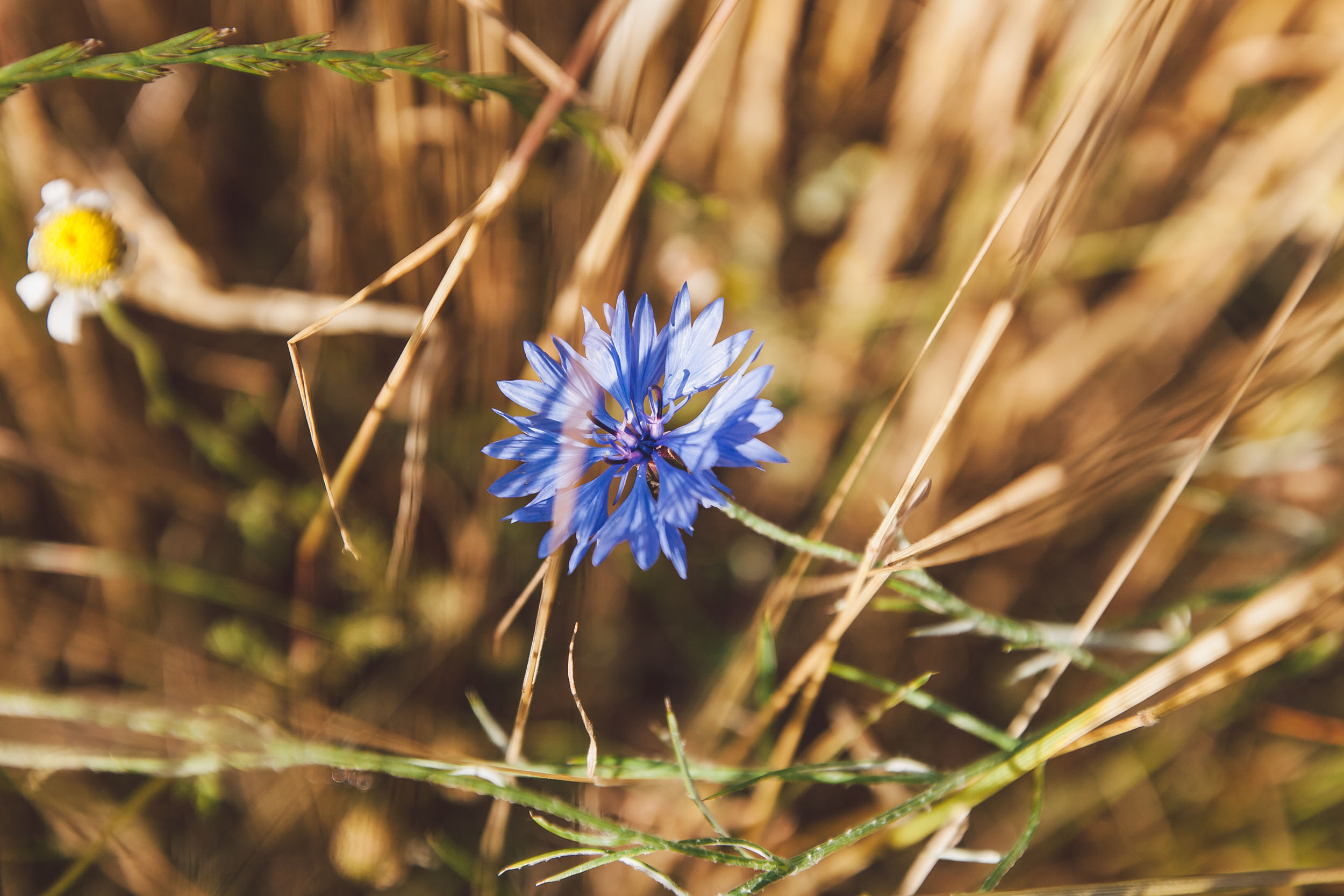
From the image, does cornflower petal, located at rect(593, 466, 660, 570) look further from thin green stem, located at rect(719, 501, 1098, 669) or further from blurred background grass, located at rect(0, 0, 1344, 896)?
blurred background grass, located at rect(0, 0, 1344, 896)

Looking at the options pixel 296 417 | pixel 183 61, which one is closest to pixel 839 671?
pixel 183 61

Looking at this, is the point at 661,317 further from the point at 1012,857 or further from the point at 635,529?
the point at 1012,857

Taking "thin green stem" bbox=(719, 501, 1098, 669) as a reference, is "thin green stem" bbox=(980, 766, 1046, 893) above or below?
below

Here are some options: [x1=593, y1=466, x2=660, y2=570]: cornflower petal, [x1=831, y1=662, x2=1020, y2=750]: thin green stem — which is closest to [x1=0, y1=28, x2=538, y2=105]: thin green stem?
[x1=593, y1=466, x2=660, y2=570]: cornflower petal

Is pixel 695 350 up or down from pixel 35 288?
down

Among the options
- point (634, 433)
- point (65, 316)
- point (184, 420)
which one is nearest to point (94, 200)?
point (65, 316)

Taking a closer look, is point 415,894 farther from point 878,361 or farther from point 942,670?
point 878,361
